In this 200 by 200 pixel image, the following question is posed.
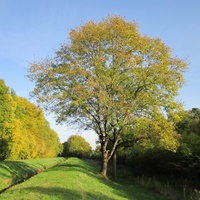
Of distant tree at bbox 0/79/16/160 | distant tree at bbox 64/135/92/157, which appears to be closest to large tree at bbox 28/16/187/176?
distant tree at bbox 0/79/16/160

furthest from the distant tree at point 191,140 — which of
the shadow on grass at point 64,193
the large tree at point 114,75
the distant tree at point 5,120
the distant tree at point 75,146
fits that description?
the distant tree at point 75,146

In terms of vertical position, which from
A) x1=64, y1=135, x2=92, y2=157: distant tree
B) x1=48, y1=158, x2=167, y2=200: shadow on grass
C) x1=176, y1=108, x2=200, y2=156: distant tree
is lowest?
x1=48, y1=158, x2=167, y2=200: shadow on grass

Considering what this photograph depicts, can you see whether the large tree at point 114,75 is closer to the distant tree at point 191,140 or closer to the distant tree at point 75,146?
the distant tree at point 191,140

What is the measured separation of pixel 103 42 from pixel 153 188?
1582 cm

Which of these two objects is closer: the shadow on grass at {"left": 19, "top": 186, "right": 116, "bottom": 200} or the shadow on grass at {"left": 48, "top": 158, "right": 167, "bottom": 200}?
the shadow on grass at {"left": 19, "top": 186, "right": 116, "bottom": 200}

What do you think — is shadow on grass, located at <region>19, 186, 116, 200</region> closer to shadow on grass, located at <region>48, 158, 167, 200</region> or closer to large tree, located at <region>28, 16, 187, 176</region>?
shadow on grass, located at <region>48, 158, 167, 200</region>

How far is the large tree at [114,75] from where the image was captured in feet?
→ 96.5

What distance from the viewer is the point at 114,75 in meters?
29.5

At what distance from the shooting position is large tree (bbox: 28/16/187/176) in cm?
2942

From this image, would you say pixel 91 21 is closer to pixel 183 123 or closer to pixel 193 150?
pixel 193 150

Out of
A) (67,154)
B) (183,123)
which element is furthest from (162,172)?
(67,154)

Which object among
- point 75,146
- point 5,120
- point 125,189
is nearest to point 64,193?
point 125,189

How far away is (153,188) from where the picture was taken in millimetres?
30000

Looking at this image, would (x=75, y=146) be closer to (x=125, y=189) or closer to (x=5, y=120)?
(x=5, y=120)
